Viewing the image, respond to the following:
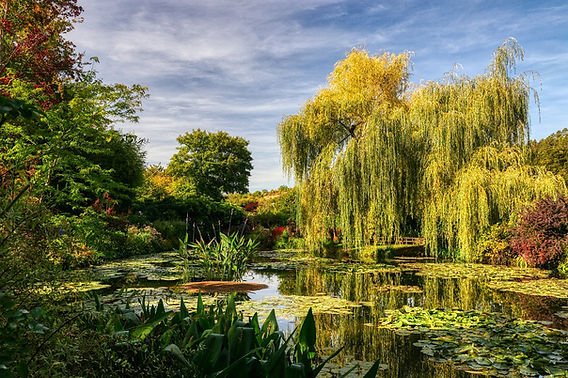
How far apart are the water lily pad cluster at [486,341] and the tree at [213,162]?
1055 inches

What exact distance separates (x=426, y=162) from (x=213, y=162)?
23121mm

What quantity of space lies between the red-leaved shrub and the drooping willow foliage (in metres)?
0.72

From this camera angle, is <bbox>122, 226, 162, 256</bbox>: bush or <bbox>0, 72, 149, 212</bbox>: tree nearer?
<bbox>0, 72, 149, 212</bbox>: tree

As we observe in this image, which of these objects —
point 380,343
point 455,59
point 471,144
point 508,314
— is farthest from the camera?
point 455,59

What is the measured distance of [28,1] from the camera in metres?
7.95

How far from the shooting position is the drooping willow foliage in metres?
12.3

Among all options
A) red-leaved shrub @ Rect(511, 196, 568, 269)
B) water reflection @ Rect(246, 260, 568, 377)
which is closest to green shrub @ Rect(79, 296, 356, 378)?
water reflection @ Rect(246, 260, 568, 377)

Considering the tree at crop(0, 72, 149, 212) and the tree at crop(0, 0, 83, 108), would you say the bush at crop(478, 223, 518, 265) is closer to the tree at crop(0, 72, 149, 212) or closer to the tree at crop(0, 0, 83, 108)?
the tree at crop(0, 72, 149, 212)

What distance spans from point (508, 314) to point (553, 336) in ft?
4.08

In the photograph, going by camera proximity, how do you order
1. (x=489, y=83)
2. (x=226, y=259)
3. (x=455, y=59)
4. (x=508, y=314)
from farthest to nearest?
(x=455, y=59) < (x=489, y=83) < (x=226, y=259) < (x=508, y=314)

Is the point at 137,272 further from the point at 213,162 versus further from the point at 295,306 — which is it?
the point at 213,162

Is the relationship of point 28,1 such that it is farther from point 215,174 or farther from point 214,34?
point 215,174

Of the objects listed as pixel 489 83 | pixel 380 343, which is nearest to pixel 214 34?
pixel 380 343

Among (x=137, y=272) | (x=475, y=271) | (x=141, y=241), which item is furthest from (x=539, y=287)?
(x=141, y=241)
